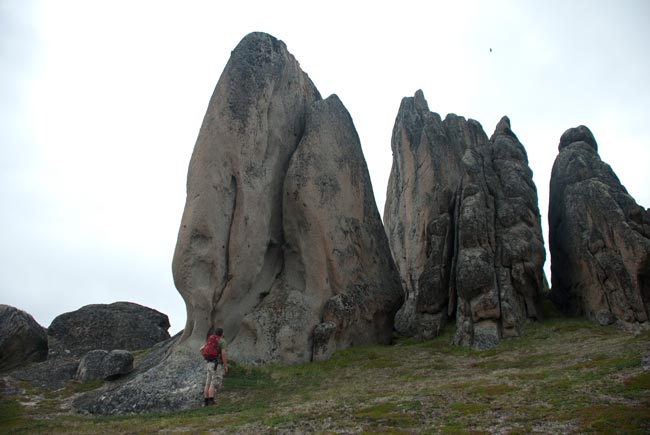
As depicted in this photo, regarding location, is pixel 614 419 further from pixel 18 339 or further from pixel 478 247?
pixel 18 339

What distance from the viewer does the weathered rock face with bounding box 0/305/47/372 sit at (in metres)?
26.6

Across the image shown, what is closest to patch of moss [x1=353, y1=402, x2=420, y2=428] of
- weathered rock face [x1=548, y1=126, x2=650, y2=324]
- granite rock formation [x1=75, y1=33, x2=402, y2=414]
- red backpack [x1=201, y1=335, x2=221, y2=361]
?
red backpack [x1=201, y1=335, x2=221, y2=361]

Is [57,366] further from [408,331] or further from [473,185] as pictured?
[473,185]

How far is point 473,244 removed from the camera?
28.4m

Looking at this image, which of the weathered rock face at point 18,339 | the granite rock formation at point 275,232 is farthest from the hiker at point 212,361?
the weathered rock face at point 18,339

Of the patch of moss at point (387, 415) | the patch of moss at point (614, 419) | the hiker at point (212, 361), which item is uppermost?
the hiker at point (212, 361)

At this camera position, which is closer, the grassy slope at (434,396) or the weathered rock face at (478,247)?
the grassy slope at (434,396)

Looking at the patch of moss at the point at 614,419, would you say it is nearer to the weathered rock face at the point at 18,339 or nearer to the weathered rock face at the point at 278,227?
the weathered rock face at the point at 278,227

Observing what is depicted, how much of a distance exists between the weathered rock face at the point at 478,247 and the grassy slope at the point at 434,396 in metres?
1.82

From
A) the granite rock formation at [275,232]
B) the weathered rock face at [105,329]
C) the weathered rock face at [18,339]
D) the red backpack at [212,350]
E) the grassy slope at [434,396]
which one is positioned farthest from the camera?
the weathered rock face at [105,329]

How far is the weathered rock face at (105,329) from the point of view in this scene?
31219 mm

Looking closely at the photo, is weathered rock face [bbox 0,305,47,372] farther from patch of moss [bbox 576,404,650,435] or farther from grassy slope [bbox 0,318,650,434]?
patch of moss [bbox 576,404,650,435]

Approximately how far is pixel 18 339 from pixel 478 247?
72.6 ft

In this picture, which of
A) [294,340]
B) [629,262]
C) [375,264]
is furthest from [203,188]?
[629,262]
